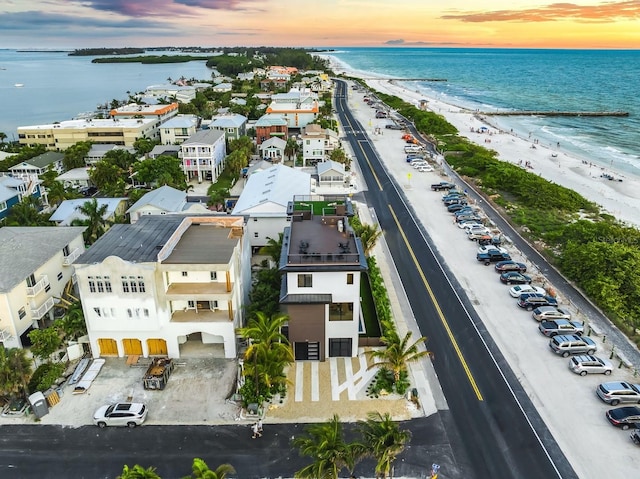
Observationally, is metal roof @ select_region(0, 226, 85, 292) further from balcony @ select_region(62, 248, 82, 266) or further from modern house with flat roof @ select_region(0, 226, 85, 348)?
balcony @ select_region(62, 248, 82, 266)

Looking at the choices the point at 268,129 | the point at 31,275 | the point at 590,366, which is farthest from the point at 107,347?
the point at 268,129

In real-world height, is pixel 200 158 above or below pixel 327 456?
below

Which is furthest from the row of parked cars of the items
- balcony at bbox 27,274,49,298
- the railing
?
balcony at bbox 27,274,49,298

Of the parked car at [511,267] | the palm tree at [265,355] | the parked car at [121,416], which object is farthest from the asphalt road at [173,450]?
the parked car at [511,267]

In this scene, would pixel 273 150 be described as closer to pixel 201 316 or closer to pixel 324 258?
pixel 201 316

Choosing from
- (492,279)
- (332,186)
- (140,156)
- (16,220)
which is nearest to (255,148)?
(140,156)

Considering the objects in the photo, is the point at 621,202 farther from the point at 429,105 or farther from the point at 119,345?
the point at 429,105
